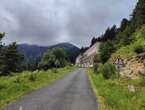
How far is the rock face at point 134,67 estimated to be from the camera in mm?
32531

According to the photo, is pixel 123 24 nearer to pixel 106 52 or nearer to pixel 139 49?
pixel 106 52

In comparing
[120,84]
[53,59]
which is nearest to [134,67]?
[120,84]

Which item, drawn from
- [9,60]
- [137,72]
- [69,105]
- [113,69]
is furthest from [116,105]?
[9,60]

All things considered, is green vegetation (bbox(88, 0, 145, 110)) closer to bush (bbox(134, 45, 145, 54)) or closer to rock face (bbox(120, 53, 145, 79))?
bush (bbox(134, 45, 145, 54))

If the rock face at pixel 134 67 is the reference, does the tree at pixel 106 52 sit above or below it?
above

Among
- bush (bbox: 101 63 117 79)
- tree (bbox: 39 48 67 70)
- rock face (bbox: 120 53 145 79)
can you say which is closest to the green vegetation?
bush (bbox: 101 63 117 79)

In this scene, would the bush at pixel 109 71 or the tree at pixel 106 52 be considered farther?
the tree at pixel 106 52

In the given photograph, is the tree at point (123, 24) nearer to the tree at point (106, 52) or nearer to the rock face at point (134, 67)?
the tree at point (106, 52)

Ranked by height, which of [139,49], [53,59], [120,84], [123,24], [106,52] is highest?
[123,24]

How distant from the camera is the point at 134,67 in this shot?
115ft

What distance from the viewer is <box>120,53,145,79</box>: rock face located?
32531 mm

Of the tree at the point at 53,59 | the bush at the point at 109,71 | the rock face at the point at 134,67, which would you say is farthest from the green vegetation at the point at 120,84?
the tree at the point at 53,59

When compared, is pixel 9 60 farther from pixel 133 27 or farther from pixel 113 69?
pixel 113 69

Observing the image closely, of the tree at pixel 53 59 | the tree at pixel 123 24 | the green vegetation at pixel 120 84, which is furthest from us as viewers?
the tree at pixel 53 59
